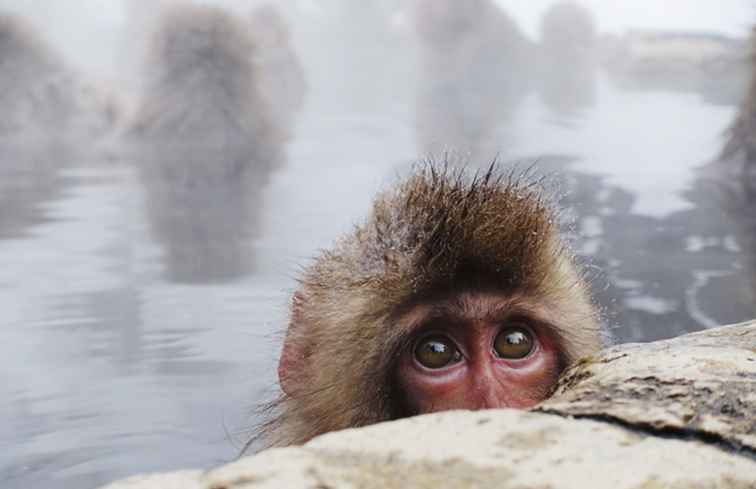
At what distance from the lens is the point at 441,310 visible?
1948mm

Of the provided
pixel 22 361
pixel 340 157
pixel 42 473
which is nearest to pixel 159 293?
pixel 22 361

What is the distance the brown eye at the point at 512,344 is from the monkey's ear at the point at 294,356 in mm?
431

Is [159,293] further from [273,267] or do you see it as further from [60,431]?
[60,431]

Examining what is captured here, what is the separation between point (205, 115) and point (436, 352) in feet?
15.5

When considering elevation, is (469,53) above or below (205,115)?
above

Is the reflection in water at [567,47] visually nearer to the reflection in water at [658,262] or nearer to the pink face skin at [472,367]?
the reflection in water at [658,262]

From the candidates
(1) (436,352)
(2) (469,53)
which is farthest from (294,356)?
(2) (469,53)

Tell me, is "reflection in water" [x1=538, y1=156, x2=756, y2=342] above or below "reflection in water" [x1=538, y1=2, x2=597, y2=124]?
below

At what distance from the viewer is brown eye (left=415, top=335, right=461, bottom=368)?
1.92m

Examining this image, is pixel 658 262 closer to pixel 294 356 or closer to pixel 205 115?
pixel 294 356

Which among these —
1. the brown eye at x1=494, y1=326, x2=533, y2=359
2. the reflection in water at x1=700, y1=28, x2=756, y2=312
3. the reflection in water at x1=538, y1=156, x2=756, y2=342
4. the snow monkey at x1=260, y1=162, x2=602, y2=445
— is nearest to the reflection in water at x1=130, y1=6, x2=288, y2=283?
the reflection in water at x1=538, y1=156, x2=756, y2=342

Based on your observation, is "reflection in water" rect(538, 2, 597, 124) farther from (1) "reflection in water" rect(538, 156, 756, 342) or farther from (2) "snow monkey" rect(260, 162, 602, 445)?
(2) "snow monkey" rect(260, 162, 602, 445)

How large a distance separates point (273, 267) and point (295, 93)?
646cm

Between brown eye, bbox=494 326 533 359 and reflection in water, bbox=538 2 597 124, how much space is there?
32.8 ft
